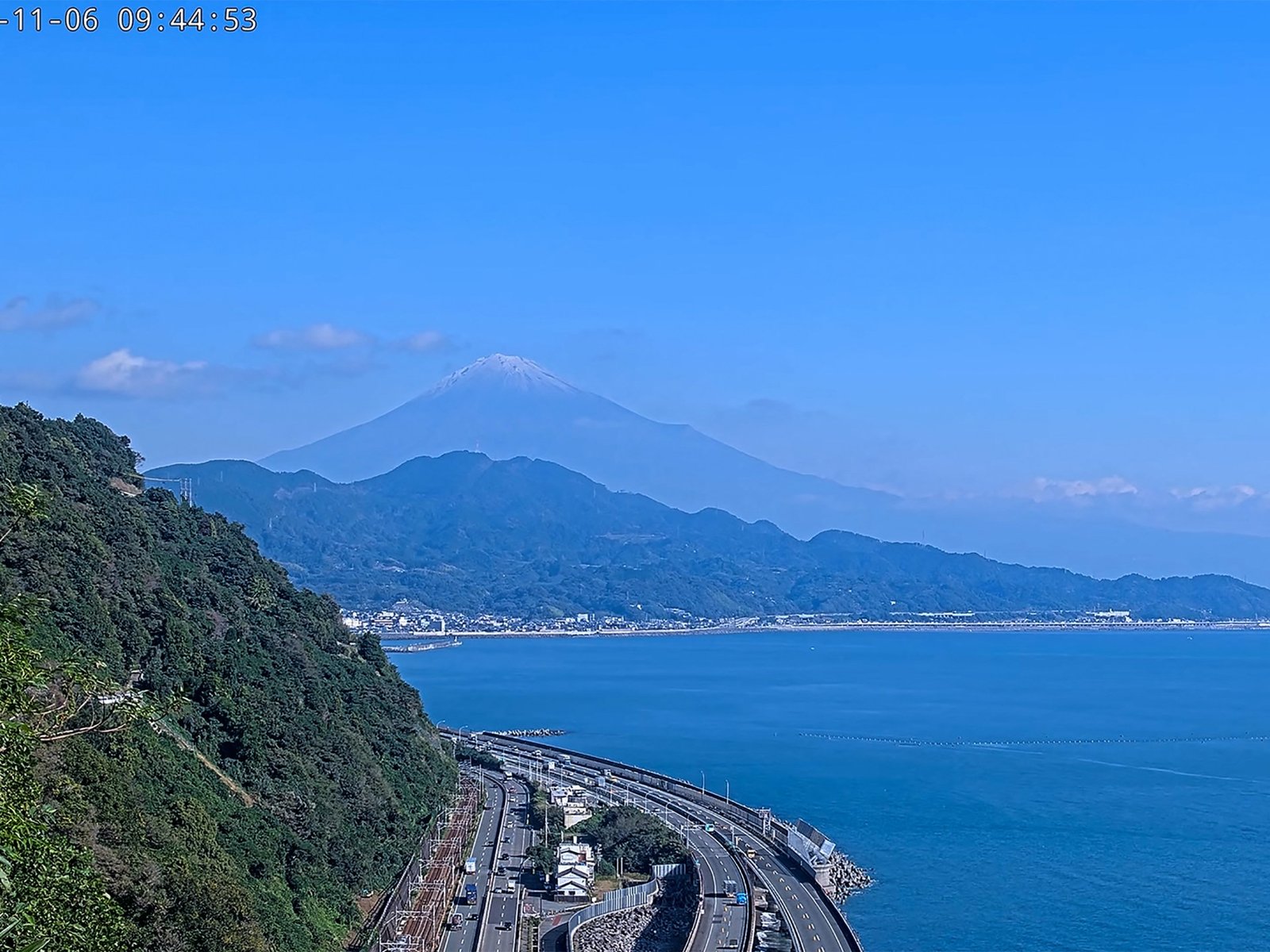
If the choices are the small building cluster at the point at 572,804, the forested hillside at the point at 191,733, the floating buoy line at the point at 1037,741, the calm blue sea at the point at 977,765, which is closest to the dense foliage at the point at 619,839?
the small building cluster at the point at 572,804

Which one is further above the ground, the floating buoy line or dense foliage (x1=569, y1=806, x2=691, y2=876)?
the floating buoy line

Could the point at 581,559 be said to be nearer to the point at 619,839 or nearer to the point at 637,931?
the point at 619,839

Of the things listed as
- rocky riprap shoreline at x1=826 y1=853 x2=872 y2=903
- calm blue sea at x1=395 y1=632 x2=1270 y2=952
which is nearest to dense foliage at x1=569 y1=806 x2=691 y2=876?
rocky riprap shoreline at x1=826 y1=853 x2=872 y2=903

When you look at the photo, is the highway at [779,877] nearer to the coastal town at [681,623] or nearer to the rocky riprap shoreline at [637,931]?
the rocky riprap shoreline at [637,931]

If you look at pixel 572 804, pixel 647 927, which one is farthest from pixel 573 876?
pixel 572 804

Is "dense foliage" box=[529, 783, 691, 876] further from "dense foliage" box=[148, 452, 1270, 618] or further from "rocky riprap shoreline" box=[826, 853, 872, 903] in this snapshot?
"dense foliage" box=[148, 452, 1270, 618]
